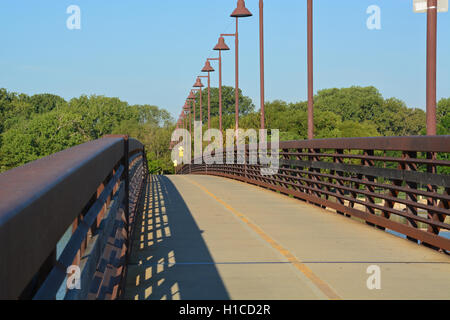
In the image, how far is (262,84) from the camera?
3247 centimetres

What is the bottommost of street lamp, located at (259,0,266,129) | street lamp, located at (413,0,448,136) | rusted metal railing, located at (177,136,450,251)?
rusted metal railing, located at (177,136,450,251)

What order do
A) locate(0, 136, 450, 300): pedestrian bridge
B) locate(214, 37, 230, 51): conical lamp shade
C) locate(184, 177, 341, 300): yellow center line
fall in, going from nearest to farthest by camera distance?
1. locate(0, 136, 450, 300): pedestrian bridge
2. locate(184, 177, 341, 300): yellow center line
3. locate(214, 37, 230, 51): conical lamp shade

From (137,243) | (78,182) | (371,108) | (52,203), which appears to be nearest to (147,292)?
(137,243)

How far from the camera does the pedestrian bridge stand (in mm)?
2174

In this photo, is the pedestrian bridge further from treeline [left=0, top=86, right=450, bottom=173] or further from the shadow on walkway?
treeline [left=0, top=86, right=450, bottom=173]

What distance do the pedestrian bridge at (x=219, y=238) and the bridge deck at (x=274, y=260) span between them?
0.06 feet

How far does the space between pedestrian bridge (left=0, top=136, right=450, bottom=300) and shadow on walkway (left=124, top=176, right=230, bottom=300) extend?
0.02 meters

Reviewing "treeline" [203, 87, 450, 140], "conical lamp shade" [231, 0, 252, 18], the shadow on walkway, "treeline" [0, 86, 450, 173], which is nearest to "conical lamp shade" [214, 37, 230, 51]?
"conical lamp shade" [231, 0, 252, 18]

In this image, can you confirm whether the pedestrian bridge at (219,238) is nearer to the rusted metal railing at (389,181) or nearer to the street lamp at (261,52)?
the rusted metal railing at (389,181)

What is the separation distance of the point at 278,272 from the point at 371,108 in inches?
6067

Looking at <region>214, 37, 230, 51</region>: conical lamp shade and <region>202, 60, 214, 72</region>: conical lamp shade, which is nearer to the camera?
<region>214, 37, 230, 51</region>: conical lamp shade

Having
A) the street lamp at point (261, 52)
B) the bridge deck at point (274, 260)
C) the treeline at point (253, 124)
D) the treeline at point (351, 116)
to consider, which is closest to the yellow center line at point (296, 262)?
the bridge deck at point (274, 260)

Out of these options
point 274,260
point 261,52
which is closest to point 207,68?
point 261,52

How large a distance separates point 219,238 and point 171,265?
2386 mm
